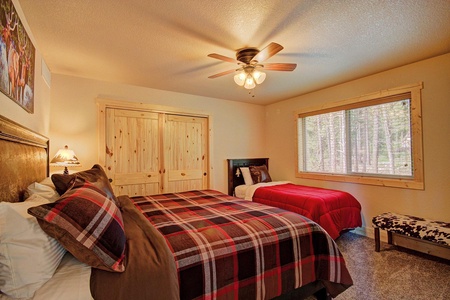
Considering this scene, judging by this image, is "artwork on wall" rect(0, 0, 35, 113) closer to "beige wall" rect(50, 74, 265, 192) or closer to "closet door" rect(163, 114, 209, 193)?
"beige wall" rect(50, 74, 265, 192)

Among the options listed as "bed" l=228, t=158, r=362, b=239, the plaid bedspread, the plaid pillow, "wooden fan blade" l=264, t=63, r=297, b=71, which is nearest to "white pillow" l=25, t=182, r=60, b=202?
the plaid pillow

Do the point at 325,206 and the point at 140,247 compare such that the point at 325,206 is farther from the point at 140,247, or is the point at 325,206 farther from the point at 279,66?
the point at 140,247

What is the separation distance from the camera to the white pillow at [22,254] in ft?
2.67

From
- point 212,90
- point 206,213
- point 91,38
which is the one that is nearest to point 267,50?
point 206,213

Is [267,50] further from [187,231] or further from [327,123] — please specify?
[327,123]

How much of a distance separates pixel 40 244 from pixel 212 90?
340 centimetres

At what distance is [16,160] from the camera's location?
56.0 inches

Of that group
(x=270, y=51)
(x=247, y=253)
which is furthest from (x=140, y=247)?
(x=270, y=51)

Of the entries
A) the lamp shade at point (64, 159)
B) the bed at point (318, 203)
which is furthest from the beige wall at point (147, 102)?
the bed at point (318, 203)

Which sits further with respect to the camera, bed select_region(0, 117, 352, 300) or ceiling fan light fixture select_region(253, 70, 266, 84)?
ceiling fan light fixture select_region(253, 70, 266, 84)

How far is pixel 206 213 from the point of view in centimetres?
191

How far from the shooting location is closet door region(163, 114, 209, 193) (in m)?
3.90

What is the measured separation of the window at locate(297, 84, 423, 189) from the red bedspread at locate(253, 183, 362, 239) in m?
0.52

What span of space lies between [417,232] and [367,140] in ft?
4.64
